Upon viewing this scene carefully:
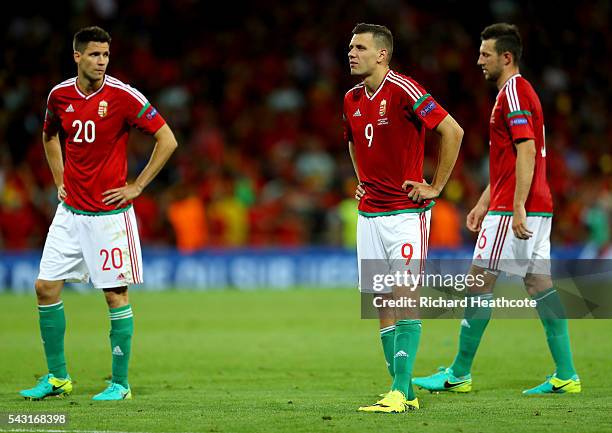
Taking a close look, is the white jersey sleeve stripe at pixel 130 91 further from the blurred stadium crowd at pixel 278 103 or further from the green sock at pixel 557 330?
the blurred stadium crowd at pixel 278 103

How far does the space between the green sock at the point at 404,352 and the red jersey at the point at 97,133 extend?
2.31m

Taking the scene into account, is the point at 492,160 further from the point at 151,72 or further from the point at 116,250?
the point at 151,72

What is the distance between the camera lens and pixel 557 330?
7625 millimetres

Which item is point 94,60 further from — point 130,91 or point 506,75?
point 506,75

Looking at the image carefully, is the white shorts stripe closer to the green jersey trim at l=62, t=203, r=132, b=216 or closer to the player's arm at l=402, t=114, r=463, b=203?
the green jersey trim at l=62, t=203, r=132, b=216

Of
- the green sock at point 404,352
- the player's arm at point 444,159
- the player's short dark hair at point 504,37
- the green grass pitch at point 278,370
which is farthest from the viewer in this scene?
the player's short dark hair at point 504,37

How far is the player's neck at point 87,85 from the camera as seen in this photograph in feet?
24.6

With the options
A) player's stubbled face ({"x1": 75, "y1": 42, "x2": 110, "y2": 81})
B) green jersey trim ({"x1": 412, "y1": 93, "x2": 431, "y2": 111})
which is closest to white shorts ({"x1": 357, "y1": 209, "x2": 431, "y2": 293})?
green jersey trim ({"x1": 412, "y1": 93, "x2": 431, "y2": 111})

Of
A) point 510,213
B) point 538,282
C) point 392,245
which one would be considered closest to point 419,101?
point 392,245

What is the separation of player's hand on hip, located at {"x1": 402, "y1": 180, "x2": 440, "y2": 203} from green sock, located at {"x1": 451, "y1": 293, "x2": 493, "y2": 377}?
1.31 metres

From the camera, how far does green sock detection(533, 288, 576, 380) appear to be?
7.60 metres

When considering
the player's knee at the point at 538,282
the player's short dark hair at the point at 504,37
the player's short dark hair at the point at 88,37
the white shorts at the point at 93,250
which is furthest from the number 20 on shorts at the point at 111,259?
the player's short dark hair at the point at 504,37

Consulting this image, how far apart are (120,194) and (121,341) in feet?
3.50

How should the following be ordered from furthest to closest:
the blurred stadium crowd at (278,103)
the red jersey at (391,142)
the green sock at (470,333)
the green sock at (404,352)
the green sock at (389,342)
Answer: the blurred stadium crowd at (278,103) < the green sock at (470,333) < the green sock at (389,342) < the red jersey at (391,142) < the green sock at (404,352)
